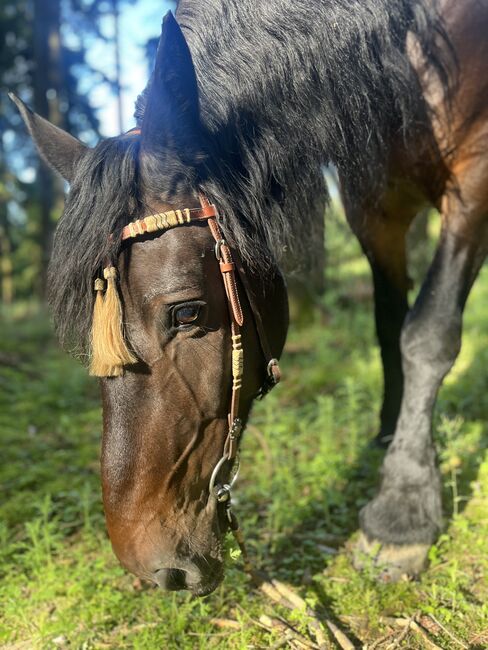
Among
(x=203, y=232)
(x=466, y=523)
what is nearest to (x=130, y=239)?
(x=203, y=232)

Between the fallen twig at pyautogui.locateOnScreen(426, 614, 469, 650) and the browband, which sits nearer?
the browband

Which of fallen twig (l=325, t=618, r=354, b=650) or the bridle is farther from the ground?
the bridle

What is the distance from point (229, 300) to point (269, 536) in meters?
1.40

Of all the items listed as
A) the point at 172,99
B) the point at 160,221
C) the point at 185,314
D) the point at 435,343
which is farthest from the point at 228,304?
the point at 435,343

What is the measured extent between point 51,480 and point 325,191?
241cm

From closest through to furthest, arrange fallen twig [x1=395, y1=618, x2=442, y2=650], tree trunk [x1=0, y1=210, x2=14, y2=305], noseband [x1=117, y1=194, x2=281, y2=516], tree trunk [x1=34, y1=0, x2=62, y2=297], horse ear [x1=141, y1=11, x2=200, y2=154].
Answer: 1. horse ear [x1=141, y1=11, x2=200, y2=154]
2. noseband [x1=117, y1=194, x2=281, y2=516]
3. fallen twig [x1=395, y1=618, x2=442, y2=650]
4. tree trunk [x1=34, y1=0, x2=62, y2=297]
5. tree trunk [x1=0, y1=210, x2=14, y2=305]

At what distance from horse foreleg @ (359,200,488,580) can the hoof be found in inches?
1.2

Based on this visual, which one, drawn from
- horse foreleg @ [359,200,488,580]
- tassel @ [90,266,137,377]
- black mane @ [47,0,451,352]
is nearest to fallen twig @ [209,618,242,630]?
horse foreleg @ [359,200,488,580]

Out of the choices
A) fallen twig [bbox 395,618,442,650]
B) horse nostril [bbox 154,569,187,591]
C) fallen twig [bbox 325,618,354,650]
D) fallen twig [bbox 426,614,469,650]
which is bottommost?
fallen twig [bbox 426,614,469,650]

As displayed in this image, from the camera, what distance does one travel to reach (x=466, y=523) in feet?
8.08

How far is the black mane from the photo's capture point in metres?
1.70

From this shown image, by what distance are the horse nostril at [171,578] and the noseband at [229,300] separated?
0.24 m

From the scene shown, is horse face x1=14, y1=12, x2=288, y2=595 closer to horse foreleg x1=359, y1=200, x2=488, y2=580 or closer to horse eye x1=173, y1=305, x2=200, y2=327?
horse eye x1=173, y1=305, x2=200, y2=327

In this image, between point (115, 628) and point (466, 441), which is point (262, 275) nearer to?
point (115, 628)
